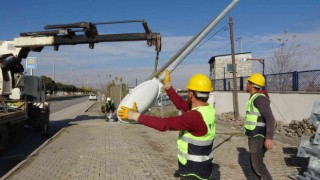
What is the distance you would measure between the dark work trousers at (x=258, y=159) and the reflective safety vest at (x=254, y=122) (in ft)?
0.30

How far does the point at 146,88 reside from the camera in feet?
13.9

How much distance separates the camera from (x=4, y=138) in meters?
11.0

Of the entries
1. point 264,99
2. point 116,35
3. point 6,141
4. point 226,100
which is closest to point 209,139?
point 264,99

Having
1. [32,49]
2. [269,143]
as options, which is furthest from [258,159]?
[32,49]

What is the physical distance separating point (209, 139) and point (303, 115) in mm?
11613

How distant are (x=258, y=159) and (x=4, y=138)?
25.2 feet

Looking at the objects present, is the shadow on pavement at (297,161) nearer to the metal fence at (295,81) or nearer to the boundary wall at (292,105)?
the boundary wall at (292,105)

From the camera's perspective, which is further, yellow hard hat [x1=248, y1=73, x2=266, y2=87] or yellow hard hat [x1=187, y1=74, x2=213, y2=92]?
yellow hard hat [x1=248, y1=73, x2=266, y2=87]

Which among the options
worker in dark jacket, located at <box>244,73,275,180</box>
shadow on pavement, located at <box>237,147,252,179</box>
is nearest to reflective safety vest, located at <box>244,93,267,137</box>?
worker in dark jacket, located at <box>244,73,275,180</box>

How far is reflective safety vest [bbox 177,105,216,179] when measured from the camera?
3.88m

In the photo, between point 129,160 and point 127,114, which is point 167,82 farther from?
point 129,160

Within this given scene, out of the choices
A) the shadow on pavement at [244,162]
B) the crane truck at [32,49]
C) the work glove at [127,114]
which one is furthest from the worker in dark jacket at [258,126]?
the crane truck at [32,49]

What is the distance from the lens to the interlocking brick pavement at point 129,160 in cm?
794

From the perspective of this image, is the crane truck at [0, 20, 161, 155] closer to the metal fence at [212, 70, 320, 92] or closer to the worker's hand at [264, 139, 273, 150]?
the metal fence at [212, 70, 320, 92]
